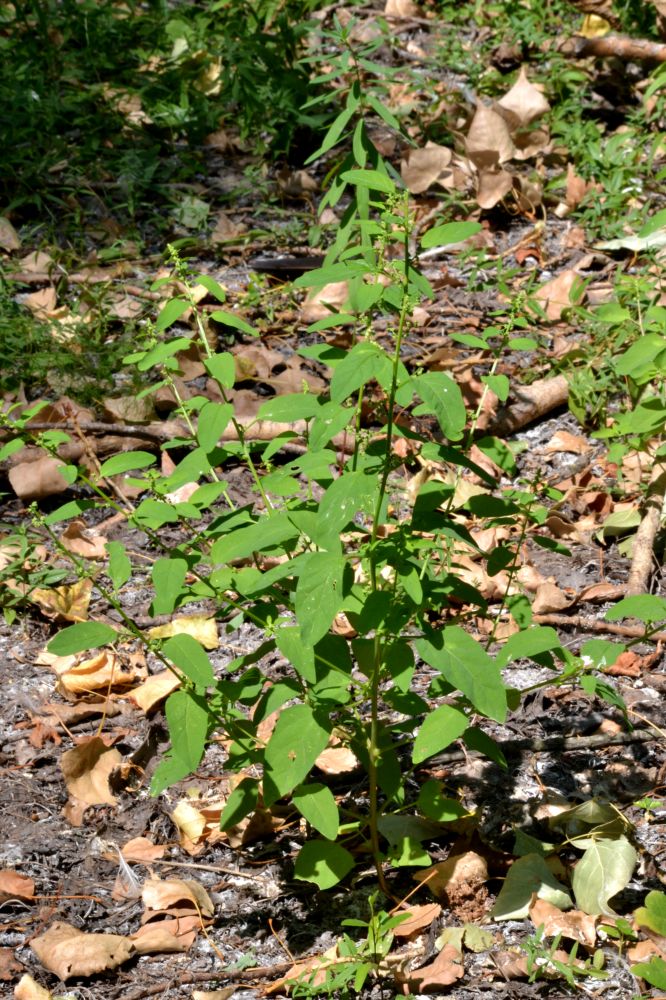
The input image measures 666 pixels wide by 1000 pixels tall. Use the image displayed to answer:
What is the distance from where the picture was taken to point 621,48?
4781 millimetres

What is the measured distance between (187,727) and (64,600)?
1196 millimetres

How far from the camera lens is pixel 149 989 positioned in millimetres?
1983

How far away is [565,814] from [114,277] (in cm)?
274

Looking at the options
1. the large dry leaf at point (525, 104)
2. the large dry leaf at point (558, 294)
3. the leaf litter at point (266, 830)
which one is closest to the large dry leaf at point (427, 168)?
the large dry leaf at point (525, 104)

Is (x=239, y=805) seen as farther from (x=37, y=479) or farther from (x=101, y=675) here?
(x=37, y=479)

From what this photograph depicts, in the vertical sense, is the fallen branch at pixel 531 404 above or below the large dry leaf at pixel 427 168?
below

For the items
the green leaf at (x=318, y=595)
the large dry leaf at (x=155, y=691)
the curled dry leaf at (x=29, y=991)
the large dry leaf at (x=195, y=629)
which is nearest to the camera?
the green leaf at (x=318, y=595)

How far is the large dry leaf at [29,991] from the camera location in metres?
1.96

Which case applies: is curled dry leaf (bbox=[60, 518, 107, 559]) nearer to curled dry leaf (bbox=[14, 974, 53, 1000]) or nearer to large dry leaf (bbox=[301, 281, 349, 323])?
large dry leaf (bbox=[301, 281, 349, 323])

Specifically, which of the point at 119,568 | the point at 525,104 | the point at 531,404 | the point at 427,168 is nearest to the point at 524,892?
the point at 119,568

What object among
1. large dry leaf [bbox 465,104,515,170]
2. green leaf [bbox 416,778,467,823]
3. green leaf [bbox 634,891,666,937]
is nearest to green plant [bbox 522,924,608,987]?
green leaf [bbox 634,891,666,937]

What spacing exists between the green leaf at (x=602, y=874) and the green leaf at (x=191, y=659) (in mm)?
813

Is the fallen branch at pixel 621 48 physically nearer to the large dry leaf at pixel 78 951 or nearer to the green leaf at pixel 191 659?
the green leaf at pixel 191 659

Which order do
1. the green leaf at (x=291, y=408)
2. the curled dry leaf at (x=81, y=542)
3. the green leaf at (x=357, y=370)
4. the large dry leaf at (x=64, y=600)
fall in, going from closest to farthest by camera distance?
the green leaf at (x=357, y=370) → the green leaf at (x=291, y=408) → the large dry leaf at (x=64, y=600) → the curled dry leaf at (x=81, y=542)
